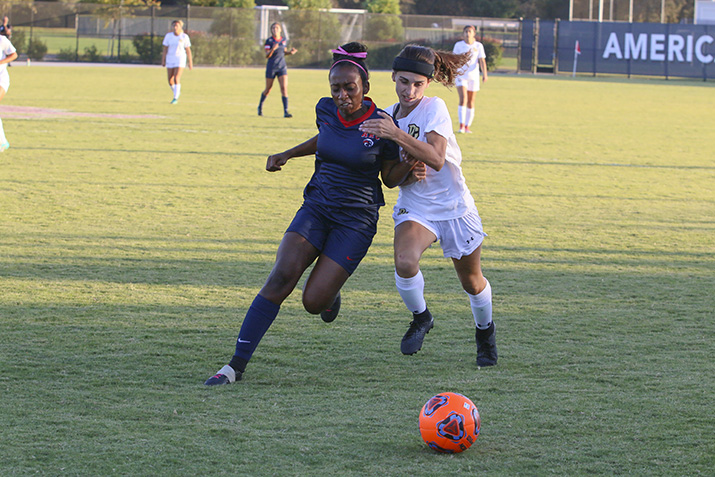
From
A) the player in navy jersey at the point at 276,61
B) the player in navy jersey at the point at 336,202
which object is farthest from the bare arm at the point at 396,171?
the player in navy jersey at the point at 276,61

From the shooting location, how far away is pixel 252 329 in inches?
198

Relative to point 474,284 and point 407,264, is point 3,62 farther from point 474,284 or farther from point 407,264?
point 474,284

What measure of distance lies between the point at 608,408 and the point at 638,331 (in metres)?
1.66

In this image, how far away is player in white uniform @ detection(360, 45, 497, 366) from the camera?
5215mm

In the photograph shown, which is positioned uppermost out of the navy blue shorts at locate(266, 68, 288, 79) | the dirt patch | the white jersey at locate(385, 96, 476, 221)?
the navy blue shorts at locate(266, 68, 288, 79)

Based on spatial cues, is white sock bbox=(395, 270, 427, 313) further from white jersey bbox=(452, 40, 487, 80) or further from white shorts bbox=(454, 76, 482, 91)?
white shorts bbox=(454, 76, 482, 91)

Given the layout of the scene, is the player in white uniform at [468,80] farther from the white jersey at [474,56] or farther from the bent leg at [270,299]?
the bent leg at [270,299]

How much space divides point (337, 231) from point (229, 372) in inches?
40.3

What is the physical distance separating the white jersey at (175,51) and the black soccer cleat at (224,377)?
2002 cm

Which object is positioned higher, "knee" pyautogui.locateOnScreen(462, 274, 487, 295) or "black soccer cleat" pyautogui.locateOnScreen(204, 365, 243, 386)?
"knee" pyautogui.locateOnScreen(462, 274, 487, 295)

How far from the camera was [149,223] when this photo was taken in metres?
9.53

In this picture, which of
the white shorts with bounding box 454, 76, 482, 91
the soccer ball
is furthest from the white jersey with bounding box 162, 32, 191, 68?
the soccer ball

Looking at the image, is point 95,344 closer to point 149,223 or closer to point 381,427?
point 381,427

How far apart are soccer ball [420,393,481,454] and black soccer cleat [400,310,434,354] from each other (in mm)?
1241
